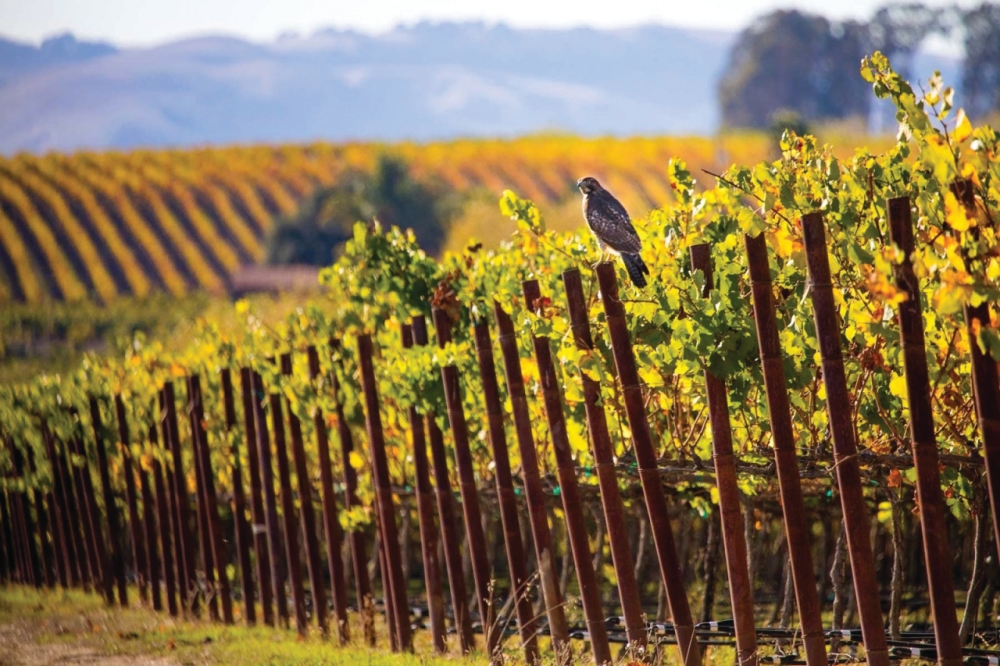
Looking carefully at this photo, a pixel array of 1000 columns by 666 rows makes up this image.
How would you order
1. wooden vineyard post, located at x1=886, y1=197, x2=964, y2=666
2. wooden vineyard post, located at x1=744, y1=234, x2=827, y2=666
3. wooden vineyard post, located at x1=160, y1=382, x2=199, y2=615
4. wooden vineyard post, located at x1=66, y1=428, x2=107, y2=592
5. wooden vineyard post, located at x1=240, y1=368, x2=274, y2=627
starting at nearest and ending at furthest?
wooden vineyard post, located at x1=886, y1=197, x2=964, y2=666 → wooden vineyard post, located at x1=744, y1=234, x2=827, y2=666 → wooden vineyard post, located at x1=240, y1=368, x2=274, y2=627 → wooden vineyard post, located at x1=160, y1=382, x2=199, y2=615 → wooden vineyard post, located at x1=66, y1=428, x2=107, y2=592

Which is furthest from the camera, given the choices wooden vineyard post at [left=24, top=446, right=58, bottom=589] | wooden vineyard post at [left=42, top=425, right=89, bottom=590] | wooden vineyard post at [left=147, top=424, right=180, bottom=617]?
wooden vineyard post at [left=24, top=446, right=58, bottom=589]

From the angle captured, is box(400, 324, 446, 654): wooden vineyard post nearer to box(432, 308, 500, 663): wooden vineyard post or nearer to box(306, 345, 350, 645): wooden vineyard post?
box(432, 308, 500, 663): wooden vineyard post

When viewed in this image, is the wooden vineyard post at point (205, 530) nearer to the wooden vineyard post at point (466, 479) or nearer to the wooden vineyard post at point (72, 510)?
the wooden vineyard post at point (72, 510)

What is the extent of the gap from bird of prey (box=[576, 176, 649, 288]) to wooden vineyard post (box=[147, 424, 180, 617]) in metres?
6.12

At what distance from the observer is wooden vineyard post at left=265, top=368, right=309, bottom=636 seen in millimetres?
10203

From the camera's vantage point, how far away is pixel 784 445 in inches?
226

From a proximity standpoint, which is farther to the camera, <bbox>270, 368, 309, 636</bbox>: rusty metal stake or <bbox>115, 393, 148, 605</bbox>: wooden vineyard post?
<bbox>115, 393, 148, 605</bbox>: wooden vineyard post

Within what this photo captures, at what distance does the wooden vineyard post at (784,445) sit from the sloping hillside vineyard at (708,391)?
1 centimetres

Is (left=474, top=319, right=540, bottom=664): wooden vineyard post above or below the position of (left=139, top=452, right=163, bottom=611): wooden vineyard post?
above

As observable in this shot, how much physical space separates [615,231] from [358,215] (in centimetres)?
5839

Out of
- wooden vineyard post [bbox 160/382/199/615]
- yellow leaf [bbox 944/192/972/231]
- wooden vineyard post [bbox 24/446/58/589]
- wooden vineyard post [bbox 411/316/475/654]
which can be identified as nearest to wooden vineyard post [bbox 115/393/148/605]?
wooden vineyard post [bbox 160/382/199/615]

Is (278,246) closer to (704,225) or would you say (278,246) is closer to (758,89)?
(704,225)

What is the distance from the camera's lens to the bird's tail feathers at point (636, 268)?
290 inches

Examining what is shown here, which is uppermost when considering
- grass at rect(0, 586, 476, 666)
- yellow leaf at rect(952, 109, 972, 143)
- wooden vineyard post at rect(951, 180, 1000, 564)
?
yellow leaf at rect(952, 109, 972, 143)
